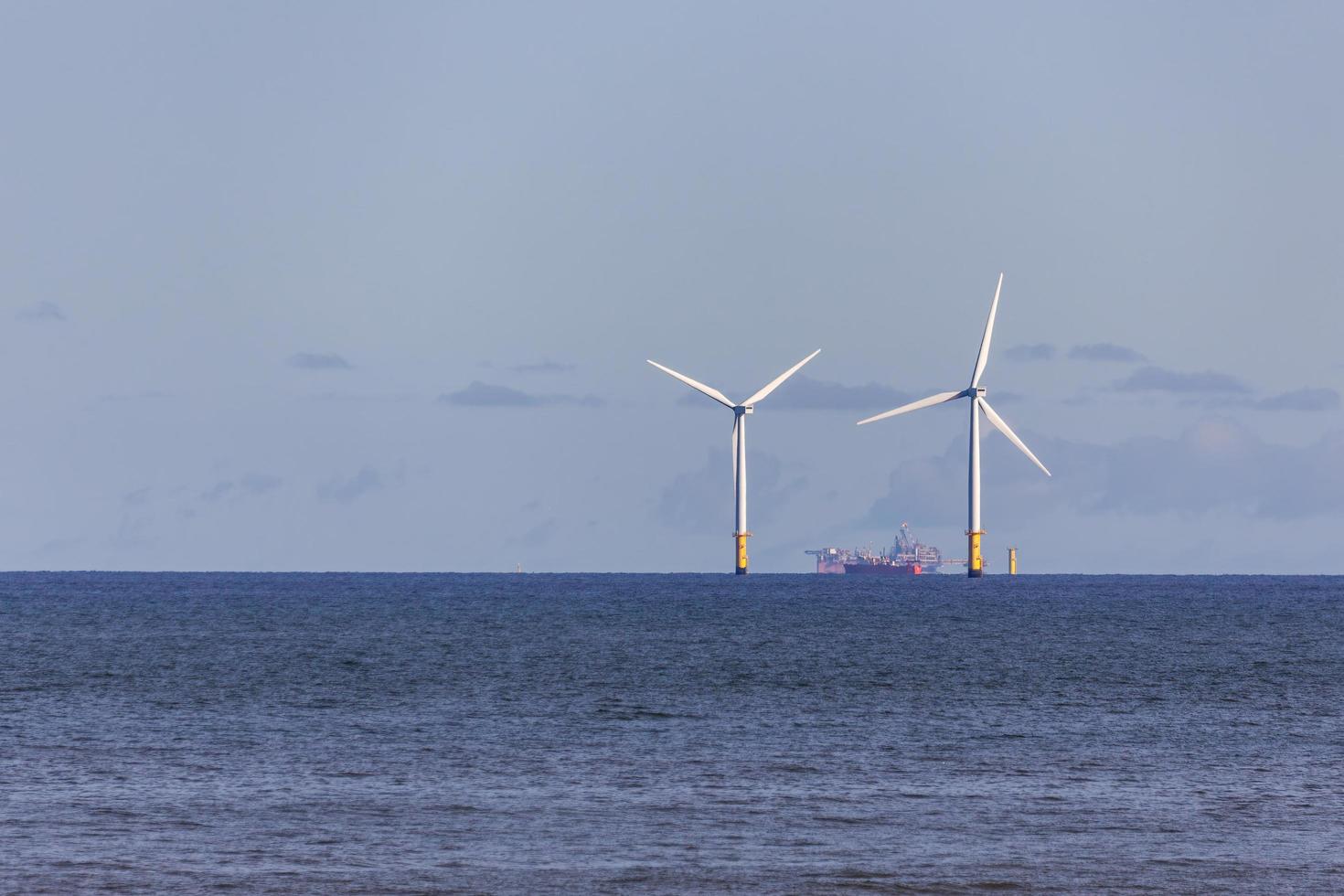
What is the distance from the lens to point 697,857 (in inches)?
1480

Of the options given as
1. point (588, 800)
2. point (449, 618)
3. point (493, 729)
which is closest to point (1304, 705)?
point (493, 729)

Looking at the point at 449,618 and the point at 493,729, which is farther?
the point at 449,618

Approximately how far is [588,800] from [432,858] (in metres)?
8.01

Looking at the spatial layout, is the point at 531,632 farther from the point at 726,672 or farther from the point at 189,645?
the point at 726,672

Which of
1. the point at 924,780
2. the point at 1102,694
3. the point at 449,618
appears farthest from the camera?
the point at 449,618

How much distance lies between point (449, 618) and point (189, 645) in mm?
50405

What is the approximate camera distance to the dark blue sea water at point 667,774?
36.5 m

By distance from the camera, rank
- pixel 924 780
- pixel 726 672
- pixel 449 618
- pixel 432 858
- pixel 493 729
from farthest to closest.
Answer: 1. pixel 449 618
2. pixel 726 672
3. pixel 493 729
4. pixel 924 780
5. pixel 432 858

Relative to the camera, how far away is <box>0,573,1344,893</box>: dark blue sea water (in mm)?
36500

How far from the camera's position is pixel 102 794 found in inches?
1766

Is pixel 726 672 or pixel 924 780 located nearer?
pixel 924 780

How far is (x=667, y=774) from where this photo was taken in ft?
162

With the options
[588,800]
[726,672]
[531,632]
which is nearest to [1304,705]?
[726,672]

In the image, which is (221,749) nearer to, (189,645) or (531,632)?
(189,645)
